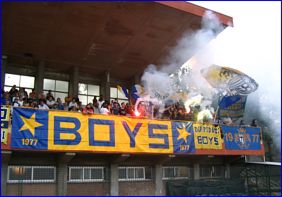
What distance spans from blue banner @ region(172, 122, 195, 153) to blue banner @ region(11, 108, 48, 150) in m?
5.06

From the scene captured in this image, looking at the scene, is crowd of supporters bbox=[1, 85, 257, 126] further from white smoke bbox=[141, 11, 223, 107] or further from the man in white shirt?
white smoke bbox=[141, 11, 223, 107]

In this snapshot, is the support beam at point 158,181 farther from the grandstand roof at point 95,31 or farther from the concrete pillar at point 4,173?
the concrete pillar at point 4,173

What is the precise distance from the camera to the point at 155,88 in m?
16.2

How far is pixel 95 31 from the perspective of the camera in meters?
13.6

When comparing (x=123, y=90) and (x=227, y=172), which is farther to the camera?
(x=123, y=90)

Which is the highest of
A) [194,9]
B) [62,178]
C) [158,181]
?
[194,9]

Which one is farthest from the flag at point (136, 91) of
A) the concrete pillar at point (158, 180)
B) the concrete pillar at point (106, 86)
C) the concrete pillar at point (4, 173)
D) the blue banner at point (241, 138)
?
the concrete pillar at point (4, 173)

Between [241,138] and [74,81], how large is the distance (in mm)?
7814

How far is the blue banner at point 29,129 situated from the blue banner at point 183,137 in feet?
16.6

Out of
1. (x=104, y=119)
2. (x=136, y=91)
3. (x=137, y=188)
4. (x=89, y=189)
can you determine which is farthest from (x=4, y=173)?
(x=136, y=91)

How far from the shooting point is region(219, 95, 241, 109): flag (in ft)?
55.1

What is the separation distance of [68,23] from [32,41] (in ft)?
6.82

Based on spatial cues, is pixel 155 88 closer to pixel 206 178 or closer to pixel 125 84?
pixel 125 84

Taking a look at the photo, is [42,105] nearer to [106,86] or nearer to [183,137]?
[106,86]
